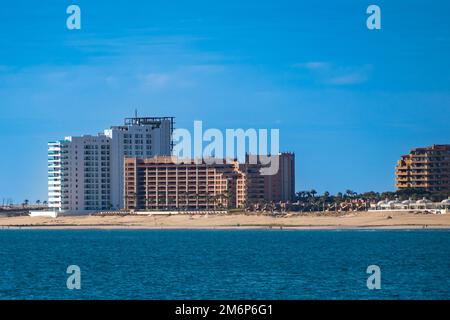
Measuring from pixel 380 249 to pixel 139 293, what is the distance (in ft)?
216

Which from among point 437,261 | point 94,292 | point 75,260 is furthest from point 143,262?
point 94,292

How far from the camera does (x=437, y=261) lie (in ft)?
293

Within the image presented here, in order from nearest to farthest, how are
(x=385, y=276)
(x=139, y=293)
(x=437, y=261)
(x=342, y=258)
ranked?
(x=139, y=293)
(x=385, y=276)
(x=437, y=261)
(x=342, y=258)

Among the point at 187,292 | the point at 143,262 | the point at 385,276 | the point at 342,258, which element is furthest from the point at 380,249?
the point at 187,292

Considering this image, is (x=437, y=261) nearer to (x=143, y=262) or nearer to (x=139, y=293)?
(x=143, y=262)

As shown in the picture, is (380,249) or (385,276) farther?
(380,249)

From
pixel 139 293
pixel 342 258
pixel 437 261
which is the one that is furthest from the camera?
pixel 342 258
